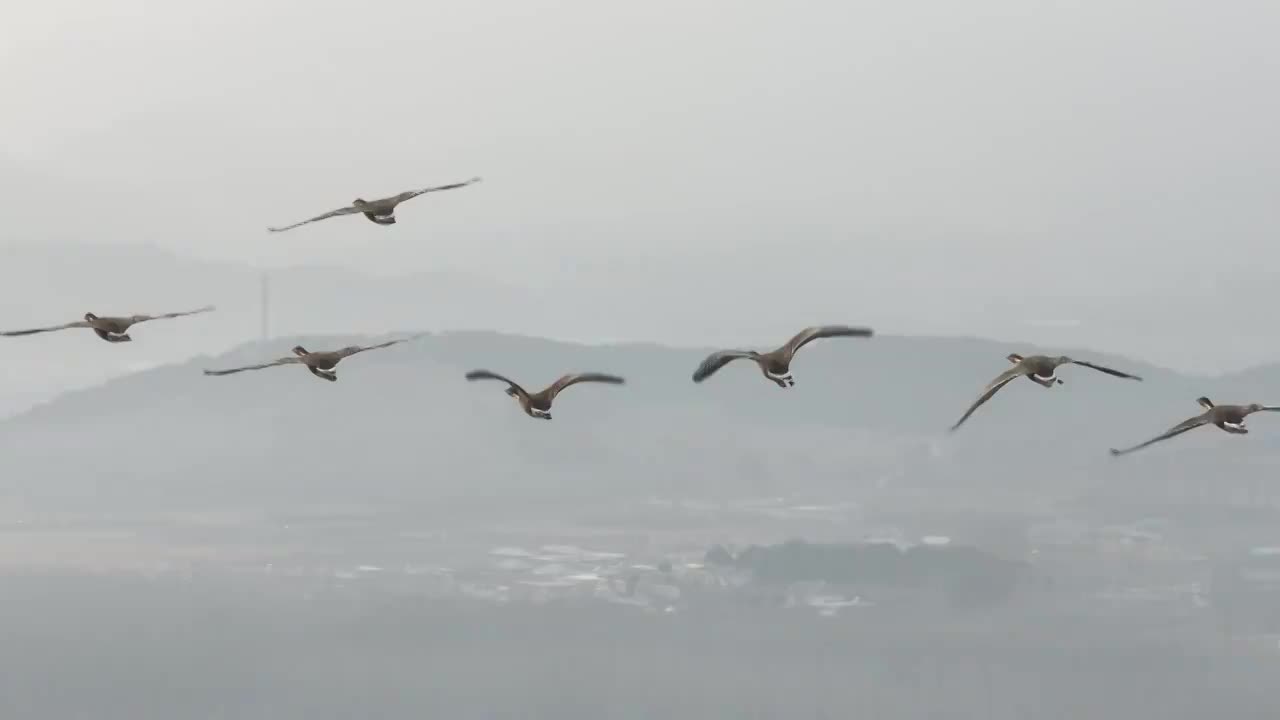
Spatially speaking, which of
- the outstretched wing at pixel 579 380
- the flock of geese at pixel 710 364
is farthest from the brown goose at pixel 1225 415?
the outstretched wing at pixel 579 380

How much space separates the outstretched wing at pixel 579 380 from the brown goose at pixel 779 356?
6.30 feet

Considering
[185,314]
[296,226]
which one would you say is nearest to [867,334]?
[296,226]

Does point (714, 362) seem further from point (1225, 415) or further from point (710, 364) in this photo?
point (1225, 415)

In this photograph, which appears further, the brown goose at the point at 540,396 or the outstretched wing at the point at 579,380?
the brown goose at the point at 540,396

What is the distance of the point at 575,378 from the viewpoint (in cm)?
3653

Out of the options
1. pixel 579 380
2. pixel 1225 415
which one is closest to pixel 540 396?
pixel 579 380

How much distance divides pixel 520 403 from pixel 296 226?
23.3ft

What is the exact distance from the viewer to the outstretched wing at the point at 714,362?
3172 centimetres

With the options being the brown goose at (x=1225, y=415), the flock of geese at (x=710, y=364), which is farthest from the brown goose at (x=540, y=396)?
the brown goose at (x=1225, y=415)

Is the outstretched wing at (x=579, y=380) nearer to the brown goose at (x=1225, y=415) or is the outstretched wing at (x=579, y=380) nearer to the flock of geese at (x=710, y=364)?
the flock of geese at (x=710, y=364)

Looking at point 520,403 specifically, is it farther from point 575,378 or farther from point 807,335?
point 807,335

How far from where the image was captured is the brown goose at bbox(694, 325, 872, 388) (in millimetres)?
32625

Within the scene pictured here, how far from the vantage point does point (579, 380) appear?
1388 inches

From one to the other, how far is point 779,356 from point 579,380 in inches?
213
